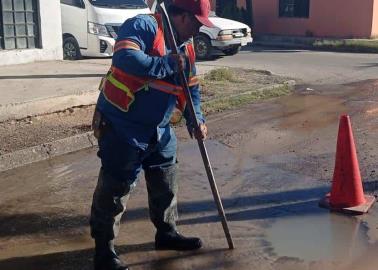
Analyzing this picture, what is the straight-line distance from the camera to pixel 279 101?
1007 centimetres

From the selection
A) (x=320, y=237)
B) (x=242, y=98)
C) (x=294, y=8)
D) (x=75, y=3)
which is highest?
(x=75, y=3)

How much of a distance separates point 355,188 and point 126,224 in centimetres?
192

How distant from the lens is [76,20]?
13234 mm

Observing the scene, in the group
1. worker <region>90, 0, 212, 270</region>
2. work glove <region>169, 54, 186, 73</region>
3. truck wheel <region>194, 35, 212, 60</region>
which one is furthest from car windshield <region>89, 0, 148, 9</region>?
work glove <region>169, 54, 186, 73</region>

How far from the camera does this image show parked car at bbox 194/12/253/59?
52.0ft

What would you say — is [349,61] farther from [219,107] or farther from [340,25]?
[219,107]

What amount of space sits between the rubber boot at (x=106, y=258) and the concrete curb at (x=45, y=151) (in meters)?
2.59

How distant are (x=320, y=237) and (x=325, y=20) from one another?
19420 mm

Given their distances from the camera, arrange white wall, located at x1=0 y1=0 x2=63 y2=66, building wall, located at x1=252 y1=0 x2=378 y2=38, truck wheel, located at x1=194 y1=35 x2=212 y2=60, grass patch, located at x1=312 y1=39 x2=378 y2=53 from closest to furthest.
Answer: white wall, located at x1=0 y1=0 x2=63 y2=66, truck wheel, located at x1=194 y1=35 x2=212 y2=60, grass patch, located at x1=312 y1=39 x2=378 y2=53, building wall, located at x1=252 y1=0 x2=378 y2=38

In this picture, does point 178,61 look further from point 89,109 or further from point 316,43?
point 316,43

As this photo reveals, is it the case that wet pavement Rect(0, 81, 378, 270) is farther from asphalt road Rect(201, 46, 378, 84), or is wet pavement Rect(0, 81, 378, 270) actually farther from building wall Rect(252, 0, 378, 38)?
building wall Rect(252, 0, 378, 38)

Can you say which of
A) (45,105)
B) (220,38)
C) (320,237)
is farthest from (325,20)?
(320,237)

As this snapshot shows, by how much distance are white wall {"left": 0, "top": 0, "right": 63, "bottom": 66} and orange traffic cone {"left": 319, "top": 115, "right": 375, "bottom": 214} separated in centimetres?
788

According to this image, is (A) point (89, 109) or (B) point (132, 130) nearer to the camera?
(B) point (132, 130)
